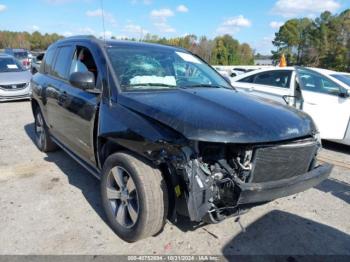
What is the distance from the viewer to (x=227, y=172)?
2801mm

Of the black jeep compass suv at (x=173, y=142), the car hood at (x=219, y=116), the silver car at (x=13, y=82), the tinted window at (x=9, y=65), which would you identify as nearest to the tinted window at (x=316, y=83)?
the black jeep compass suv at (x=173, y=142)

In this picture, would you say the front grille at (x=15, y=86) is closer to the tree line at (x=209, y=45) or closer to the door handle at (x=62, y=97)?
the door handle at (x=62, y=97)

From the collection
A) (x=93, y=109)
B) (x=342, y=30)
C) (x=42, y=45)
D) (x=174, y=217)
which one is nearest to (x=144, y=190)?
(x=174, y=217)

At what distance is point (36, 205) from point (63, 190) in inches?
18.2

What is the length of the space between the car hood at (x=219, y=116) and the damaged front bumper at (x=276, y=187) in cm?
37

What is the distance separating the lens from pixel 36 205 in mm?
3965

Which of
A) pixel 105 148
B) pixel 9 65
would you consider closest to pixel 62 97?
pixel 105 148

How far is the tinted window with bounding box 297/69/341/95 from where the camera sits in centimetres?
665

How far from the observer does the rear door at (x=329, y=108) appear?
6.33 meters

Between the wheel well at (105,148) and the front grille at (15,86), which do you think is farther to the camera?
the front grille at (15,86)

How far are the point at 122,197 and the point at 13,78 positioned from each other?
32.5 feet

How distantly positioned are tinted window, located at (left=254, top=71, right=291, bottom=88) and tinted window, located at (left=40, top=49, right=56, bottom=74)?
15.0 ft

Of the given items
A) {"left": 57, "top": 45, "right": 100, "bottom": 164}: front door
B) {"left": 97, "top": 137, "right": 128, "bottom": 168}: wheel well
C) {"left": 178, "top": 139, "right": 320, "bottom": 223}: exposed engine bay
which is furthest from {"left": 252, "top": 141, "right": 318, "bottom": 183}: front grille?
{"left": 57, "top": 45, "right": 100, "bottom": 164}: front door

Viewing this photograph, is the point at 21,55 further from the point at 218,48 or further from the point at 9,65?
the point at 218,48
